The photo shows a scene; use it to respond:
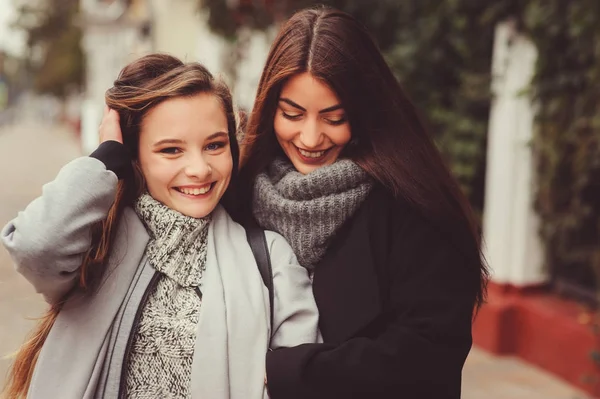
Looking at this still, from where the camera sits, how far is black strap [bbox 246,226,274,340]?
1.72 meters

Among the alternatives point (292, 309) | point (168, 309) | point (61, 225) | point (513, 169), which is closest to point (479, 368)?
point (513, 169)

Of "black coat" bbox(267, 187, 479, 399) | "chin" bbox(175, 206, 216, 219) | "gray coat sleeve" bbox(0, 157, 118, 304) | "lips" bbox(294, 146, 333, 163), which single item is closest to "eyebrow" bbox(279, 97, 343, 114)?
"lips" bbox(294, 146, 333, 163)

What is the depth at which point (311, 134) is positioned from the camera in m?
1.78

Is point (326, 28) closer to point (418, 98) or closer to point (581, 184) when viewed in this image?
point (581, 184)

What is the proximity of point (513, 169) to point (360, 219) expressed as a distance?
11.7 feet

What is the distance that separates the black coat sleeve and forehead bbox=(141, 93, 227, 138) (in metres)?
0.56

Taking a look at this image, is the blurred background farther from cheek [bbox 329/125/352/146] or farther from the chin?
the chin

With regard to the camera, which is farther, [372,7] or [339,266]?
[372,7]

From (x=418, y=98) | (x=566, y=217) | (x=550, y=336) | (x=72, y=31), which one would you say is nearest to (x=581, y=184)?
(x=566, y=217)

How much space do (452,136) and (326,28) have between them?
4038 millimetres

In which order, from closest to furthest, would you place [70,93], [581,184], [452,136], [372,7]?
[581,184] → [452,136] → [372,7] → [70,93]

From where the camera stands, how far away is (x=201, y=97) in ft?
5.63

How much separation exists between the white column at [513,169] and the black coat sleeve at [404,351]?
3.49 metres

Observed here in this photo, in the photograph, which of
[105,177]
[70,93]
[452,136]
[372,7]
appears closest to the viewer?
[105,177]
